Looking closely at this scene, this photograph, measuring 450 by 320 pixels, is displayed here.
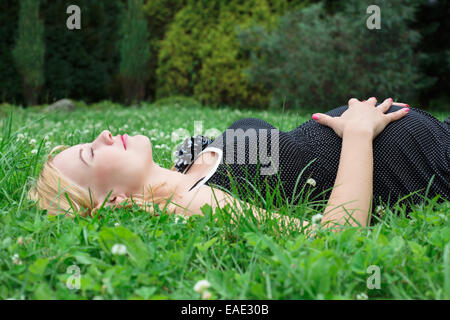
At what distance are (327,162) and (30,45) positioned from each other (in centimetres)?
1064

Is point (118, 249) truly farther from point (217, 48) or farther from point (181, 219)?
point (217, 48)

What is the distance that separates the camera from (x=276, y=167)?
2041 millimetres

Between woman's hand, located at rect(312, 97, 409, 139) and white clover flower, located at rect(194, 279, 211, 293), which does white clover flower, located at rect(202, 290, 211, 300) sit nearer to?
white clover flower, located at rect(194, 279, 211, 293)

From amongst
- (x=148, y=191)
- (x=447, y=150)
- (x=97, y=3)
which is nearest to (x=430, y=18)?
(x=97, y=3)

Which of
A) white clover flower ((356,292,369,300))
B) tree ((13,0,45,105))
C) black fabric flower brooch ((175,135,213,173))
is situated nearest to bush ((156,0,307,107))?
tree ((13,0,45,105))

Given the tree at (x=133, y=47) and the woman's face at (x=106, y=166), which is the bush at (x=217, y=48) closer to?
the tree at (x=133, y=47)

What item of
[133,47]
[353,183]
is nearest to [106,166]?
[353,183]

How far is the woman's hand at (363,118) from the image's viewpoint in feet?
6.58

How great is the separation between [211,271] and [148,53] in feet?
38.3

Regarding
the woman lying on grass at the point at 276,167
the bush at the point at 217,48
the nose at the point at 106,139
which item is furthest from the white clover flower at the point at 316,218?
the bush at the point at 217,48

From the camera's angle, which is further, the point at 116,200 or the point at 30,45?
the point at 30,45

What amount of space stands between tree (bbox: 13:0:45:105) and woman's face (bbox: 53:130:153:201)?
9864mm

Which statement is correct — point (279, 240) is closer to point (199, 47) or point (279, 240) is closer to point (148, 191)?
point (148, 191)

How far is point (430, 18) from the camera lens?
34.7 feet
